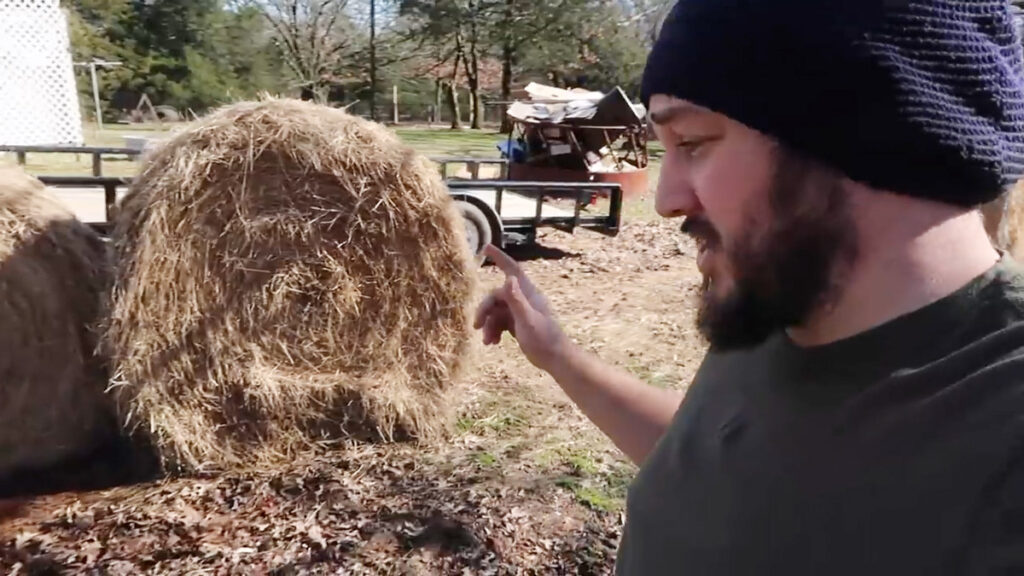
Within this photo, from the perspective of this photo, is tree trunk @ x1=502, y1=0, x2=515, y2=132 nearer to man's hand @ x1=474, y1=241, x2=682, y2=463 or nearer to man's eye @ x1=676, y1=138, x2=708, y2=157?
man's hand @ x1=474, y1=241, x2=682, y2=463

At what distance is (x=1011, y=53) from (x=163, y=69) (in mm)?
30716

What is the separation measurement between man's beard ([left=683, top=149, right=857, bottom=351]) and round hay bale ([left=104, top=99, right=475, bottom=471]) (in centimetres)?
315

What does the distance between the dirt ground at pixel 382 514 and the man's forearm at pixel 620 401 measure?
1403 millimetres

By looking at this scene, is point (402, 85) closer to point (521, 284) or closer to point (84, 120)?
point (84, 120)

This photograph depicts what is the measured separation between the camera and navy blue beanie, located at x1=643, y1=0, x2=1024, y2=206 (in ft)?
3.13

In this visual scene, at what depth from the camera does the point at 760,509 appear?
42.8 inches

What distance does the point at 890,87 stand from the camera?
95cm

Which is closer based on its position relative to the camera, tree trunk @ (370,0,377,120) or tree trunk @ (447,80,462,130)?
tree trunk @ (370,0,377,120)

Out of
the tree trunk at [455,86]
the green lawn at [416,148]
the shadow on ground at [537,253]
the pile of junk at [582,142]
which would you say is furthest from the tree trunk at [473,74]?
the shadow on ground at [537,253]

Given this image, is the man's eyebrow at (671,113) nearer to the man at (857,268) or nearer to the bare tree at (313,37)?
the man at (857,268)

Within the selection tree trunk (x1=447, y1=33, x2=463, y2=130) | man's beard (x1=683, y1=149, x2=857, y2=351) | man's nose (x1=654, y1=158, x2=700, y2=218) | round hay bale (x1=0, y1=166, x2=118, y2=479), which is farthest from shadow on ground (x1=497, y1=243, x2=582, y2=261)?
tree trunk (x1=447, y1=33, x2=463, y2=130)

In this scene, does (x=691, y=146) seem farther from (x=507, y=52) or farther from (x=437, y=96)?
(x=437, y=96)

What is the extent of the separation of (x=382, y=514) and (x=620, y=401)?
217 centimetres

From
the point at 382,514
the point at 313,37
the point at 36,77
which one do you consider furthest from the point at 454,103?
the point at 382,514
